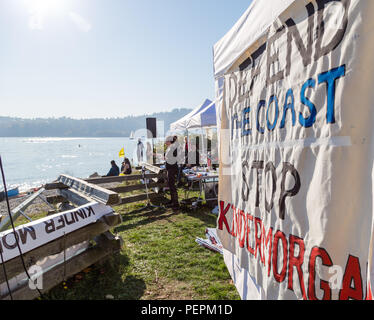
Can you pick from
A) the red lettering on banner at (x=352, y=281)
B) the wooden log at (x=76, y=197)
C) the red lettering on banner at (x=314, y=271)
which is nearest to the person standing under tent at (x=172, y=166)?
the wooden log at (x=76, y=197)

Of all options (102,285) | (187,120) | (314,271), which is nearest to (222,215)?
(314,271)

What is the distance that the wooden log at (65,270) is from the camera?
271 cm

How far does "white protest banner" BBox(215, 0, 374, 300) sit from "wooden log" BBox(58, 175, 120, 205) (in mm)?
2047

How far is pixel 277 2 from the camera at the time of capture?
1.87 m

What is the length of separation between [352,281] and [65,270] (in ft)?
10.9

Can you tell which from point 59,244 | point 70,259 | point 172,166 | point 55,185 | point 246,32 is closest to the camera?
point 246,32

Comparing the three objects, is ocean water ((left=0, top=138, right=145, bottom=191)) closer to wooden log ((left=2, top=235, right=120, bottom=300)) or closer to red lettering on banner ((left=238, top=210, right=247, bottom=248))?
wooden log ((left=2, top=235, right=120, bottom=300))

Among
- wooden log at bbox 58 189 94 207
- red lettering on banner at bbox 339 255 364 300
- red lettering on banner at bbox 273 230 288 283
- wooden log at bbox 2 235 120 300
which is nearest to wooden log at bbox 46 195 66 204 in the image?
wooden log at bbox 58 189 94 207

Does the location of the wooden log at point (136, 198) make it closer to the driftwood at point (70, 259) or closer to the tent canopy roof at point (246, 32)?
the driftwood at point (70, 259)

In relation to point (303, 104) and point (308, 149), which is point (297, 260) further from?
point (303, 104)

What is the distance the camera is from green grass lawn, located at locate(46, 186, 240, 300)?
10.6ft

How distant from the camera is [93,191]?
411cm
